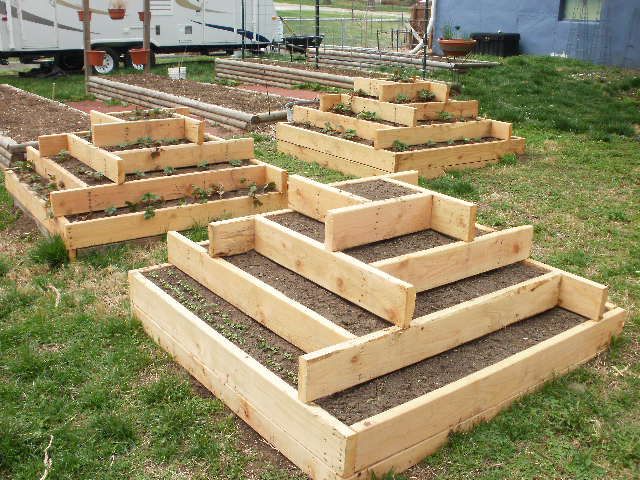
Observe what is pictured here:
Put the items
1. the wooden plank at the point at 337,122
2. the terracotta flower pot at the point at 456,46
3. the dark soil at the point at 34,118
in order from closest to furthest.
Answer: the wooden plank at the point at 337,122 → the dark soil at the point at 34,118 → the terracotta flower pot at the point at 456,46

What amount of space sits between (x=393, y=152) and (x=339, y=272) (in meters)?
4.74

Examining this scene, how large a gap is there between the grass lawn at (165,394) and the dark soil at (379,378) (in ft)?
1.11

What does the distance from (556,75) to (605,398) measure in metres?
13.5

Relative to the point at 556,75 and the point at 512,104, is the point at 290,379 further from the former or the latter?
the point at 556,75

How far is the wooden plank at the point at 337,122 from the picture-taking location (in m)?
9.51

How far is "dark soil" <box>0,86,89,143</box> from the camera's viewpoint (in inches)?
433

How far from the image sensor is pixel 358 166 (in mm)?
9227

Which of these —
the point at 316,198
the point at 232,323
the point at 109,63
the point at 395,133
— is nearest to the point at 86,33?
the point at 109,63

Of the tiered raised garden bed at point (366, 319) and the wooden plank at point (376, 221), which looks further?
the wooden plank at point (376, 221)

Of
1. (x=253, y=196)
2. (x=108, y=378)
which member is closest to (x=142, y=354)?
(x=108, y=378)

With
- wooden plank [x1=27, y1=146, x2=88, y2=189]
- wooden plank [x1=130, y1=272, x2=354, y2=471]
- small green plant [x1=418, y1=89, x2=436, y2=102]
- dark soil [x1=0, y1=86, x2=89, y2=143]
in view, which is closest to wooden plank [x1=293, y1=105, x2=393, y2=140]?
small green plant [x1=418, y1=89, x2=436, y2=102]

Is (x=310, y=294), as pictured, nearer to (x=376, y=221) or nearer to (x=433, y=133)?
(x=376, y=221)

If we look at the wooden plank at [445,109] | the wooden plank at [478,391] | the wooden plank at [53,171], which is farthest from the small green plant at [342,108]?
the wooden plank at [478,391]

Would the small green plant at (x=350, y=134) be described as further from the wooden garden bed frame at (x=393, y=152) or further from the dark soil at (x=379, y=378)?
the dark soil at (x=379, y=378)
